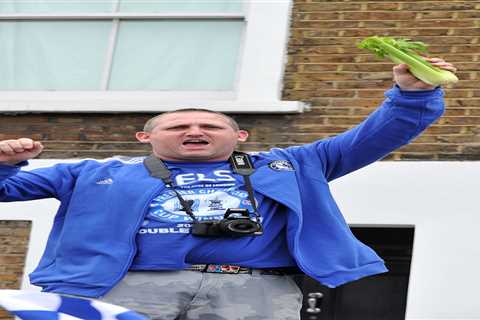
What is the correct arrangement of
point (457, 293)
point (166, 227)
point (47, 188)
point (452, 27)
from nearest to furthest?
point (166, 227) < point (47, 188) < point (457, 293) < point (452, 27)

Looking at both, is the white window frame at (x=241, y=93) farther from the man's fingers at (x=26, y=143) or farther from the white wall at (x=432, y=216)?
the man's fingers at (x=26, y=143)

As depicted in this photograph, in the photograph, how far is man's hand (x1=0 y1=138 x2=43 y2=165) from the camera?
5.45 meters

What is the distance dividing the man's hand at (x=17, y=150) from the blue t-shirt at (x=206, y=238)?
48 centimetres

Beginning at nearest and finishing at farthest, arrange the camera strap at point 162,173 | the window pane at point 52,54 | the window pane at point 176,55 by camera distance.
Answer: the camera strap at point 162,173 < the window pane at point 176,55 < the window pane at point 52,54

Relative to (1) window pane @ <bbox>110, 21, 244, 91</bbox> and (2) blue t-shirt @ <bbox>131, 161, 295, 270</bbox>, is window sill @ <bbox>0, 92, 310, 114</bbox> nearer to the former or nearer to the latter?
(1) window pane @ <bbox>110, 21, 244, 91</bbox>

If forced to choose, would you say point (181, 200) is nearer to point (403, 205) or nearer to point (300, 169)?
point (300, 169)

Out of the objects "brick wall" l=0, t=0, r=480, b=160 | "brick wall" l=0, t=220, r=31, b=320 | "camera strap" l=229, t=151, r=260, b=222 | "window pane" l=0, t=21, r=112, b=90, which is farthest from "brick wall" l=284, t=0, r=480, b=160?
"camera strap" l=229, t=151, r=260, b=222

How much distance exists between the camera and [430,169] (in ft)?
24.4

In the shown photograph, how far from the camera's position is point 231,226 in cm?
528

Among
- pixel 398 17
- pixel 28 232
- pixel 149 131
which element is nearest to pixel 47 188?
pixel 149 131

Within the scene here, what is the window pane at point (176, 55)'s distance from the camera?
823 centimetres

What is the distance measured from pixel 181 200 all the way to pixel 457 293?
2.18 m

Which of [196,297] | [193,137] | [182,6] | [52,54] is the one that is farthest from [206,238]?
[52,54]

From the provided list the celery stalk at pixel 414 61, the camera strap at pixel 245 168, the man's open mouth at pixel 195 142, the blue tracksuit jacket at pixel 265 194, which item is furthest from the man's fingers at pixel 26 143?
the celery stalk at pixel 414 61
